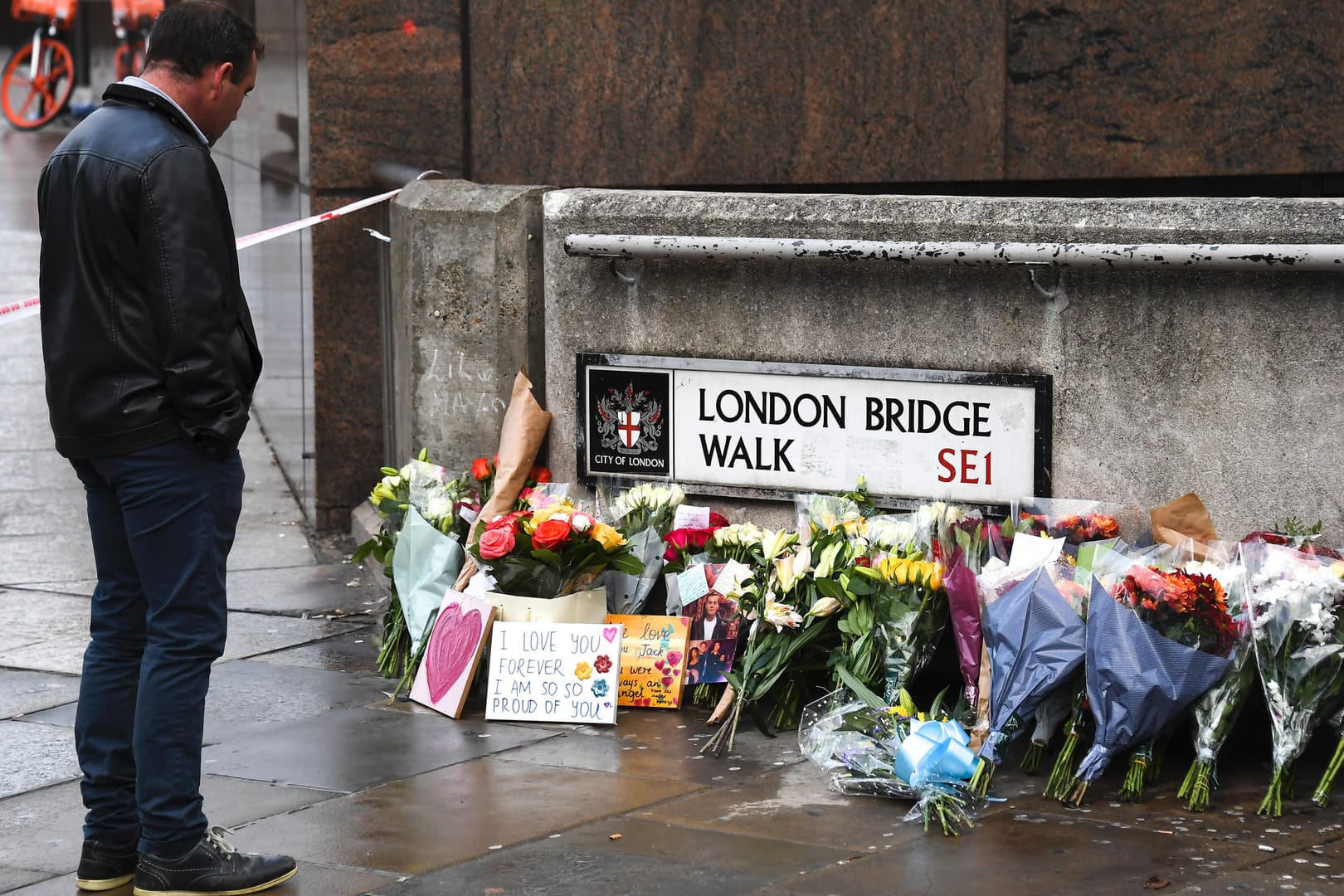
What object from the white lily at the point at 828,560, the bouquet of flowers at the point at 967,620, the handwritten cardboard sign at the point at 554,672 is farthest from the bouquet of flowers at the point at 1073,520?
the handwritten cardboard sign at the point at 554,672

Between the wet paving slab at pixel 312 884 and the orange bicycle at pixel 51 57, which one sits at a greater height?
the orange bicycle at pixel 51 57

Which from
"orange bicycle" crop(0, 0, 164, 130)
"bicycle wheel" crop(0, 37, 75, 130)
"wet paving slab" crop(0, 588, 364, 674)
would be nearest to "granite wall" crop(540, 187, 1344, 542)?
"wet paving slab" crop(0, 588, 364, 674)

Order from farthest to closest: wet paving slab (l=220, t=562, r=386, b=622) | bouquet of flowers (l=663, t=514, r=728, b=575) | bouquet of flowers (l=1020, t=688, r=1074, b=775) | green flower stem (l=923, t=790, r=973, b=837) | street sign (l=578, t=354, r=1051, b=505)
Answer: wet paving slab (l=220, t=562, r=386, b=622)
bouquet of flowers (l=663, t=514, r=728, b=575)
street sign (l=578, t=354, r=1051, b=505)
bouquet of flowers (l=1020, t=688, r=1074, b=775)
green flower stem (l=923, t=790, r=973, b=837)

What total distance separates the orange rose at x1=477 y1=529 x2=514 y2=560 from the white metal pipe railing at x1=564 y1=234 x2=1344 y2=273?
1067 mm

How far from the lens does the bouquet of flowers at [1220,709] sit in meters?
4.38

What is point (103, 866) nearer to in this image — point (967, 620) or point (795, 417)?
point (967, 620)

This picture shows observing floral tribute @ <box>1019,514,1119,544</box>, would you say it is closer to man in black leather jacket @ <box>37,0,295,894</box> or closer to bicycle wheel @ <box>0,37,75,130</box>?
man in black leather jacket @ <box>37,0,295,894</box>

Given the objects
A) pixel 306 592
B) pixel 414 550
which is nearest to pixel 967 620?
pixel 414 550

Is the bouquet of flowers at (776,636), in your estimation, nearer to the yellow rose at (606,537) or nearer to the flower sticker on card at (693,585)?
the flower sticker on card at (693,585)

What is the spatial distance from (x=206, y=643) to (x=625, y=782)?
123 centimetres

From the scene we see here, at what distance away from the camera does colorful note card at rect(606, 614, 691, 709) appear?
5266 mm

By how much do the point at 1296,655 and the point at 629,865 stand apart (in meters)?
1.71

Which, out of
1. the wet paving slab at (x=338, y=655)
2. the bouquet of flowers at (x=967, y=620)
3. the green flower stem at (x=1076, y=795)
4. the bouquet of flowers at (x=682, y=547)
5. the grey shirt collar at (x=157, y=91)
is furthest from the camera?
the wet paving slab at (x=338, y=655)

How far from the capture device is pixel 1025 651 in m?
4.56
